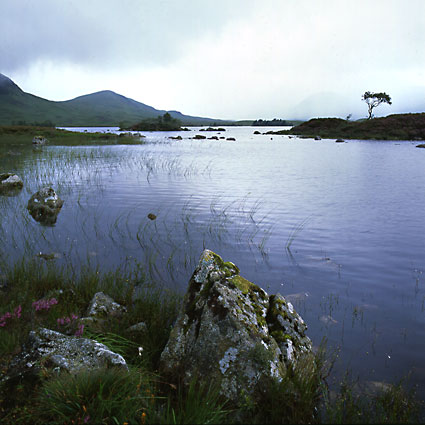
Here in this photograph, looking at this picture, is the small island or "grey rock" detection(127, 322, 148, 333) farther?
the small island

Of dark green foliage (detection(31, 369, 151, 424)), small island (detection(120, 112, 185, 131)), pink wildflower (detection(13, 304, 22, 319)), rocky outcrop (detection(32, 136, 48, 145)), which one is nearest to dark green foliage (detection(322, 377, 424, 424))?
dark green foliage (detection(31, 369, 151, 424))

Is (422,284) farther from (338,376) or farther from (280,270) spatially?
(338,376)

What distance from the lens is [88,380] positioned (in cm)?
341

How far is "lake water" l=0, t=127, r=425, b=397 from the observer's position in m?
6.38

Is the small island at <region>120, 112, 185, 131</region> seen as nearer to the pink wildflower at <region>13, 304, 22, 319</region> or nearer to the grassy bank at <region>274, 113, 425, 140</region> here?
the grassy bank at <region>274, 113, 425, 140</region>

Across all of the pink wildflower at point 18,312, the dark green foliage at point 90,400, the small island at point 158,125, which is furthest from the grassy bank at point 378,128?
the dark green foliage at point 90,400

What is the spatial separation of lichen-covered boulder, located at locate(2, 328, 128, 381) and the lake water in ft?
12.9

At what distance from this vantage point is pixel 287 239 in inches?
470

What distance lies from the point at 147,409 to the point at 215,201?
49.6ft

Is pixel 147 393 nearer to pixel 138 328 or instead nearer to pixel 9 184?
pixel 138 328

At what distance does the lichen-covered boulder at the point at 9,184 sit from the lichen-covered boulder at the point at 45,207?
17.2 ft

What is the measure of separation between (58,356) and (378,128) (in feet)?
342

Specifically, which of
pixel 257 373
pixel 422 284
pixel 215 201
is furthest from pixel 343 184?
pixel 257 373

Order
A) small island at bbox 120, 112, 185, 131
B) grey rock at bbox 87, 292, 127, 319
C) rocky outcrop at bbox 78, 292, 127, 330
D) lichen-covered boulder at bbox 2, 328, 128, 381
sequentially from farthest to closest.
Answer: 1. small island at bbox 120, 112, 185, 131
2. grey rock at bbox 87, 292, 127, 319
3. rocky outcrop at bbox 78, 292, 127, 330
4. lichen-covered boulder at bbox 2, 328, 128, 381
